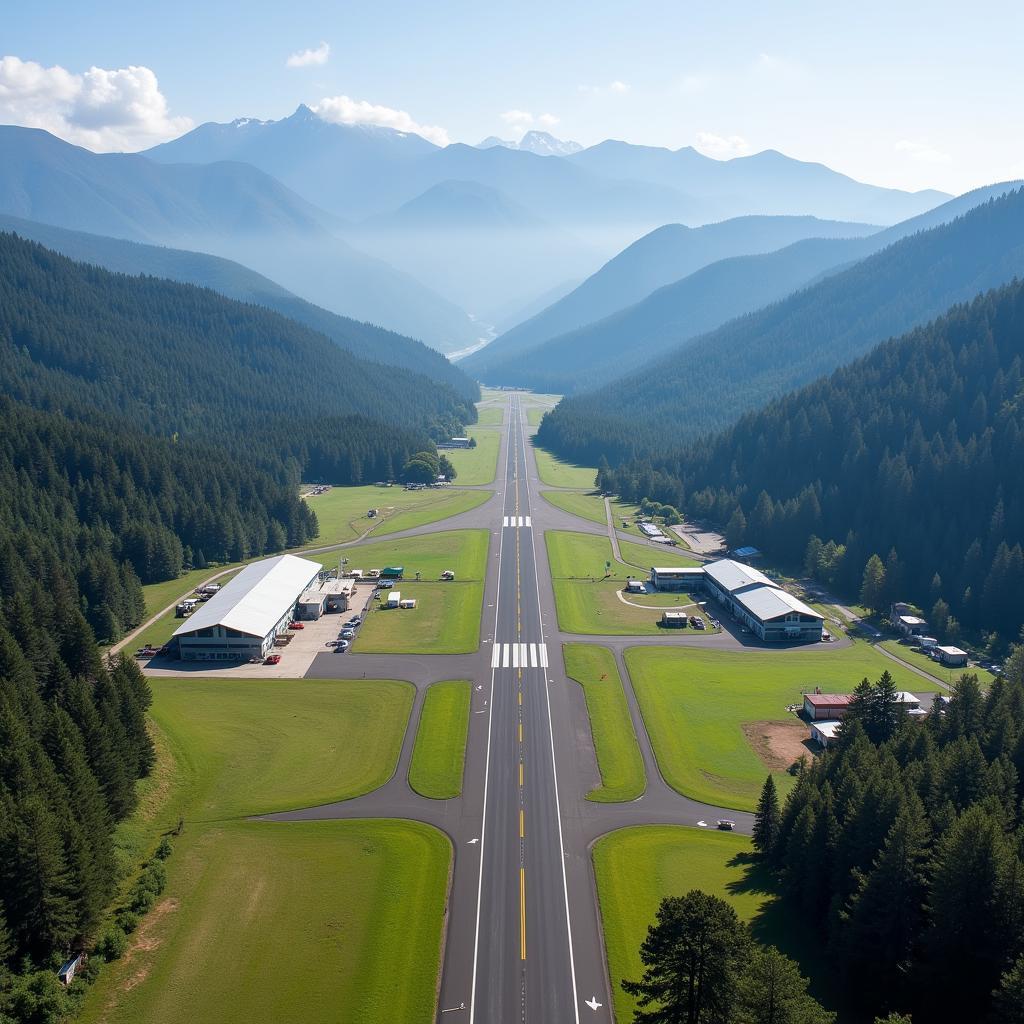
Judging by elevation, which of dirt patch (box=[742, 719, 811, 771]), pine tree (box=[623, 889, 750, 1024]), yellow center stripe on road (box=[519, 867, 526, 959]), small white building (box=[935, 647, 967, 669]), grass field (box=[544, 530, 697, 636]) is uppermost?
pine tree (box=[623, 889, 750, 1024])

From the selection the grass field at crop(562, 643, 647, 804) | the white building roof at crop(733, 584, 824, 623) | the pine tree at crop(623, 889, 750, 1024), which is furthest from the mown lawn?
the white building roof at crop(733, 584, 824, 623)

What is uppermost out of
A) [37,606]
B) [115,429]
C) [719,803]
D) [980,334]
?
[980,334]

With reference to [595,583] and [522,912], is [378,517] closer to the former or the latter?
[595,583]

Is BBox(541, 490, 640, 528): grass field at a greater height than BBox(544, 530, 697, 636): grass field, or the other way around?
BBox(541, 490, 640, 528): grass field

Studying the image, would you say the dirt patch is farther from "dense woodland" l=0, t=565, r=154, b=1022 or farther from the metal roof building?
"dense woodland" l=0, t=565, r=154, b=1022

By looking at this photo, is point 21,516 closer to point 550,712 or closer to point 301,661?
point 301,661

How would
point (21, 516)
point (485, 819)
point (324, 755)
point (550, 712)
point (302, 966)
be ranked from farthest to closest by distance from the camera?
point (21, 516), point (550, 712), point (324, 755), point (485, 819), point (302, 966)

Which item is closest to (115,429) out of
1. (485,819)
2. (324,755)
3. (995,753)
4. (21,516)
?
(21,516)
